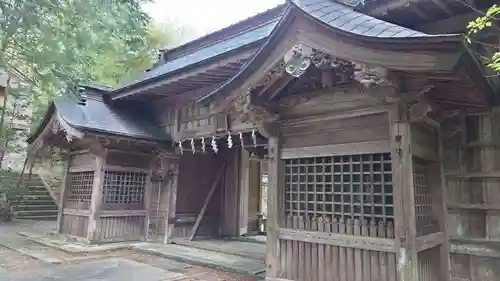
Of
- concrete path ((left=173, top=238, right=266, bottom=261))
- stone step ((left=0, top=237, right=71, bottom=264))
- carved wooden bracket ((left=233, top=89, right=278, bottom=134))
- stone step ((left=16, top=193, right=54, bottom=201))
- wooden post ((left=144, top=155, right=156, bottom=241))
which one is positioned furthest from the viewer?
stone step ((left=16, top=193, right=54, bottom=201))

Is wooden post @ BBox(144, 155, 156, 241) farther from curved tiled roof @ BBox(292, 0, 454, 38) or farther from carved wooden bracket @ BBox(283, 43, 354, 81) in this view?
curved tiled roof @ BBox(292, 0, 454, 38)

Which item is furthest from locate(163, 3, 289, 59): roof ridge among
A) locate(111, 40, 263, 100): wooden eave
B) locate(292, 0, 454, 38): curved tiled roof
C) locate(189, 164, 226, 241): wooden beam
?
locate(292, 0, 454, 38): curved tiled roof

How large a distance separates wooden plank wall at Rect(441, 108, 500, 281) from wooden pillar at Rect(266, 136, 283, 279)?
2095mm

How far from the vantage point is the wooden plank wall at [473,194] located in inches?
153

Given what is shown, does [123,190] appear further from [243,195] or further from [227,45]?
[227,45]

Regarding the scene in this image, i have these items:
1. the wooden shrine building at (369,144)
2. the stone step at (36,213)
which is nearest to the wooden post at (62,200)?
the stone step at (36,213)

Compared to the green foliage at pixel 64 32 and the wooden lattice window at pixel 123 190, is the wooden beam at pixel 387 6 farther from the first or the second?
the wooden lattice window at pixel 123 190

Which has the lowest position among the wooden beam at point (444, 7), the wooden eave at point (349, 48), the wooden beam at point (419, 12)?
the wooden eave at point (349, 48)

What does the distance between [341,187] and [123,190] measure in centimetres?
574

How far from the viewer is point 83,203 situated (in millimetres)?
8234

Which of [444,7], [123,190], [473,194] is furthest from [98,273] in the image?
[444,7]

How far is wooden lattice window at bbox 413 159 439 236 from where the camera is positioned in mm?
3873

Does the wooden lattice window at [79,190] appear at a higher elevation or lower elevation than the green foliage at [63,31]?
lower

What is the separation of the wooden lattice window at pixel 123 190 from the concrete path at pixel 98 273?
6.76 ft
